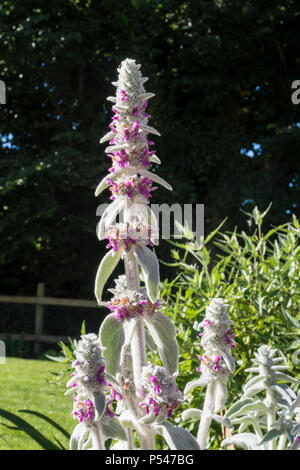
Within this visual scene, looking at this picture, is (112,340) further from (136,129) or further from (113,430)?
(136,129)

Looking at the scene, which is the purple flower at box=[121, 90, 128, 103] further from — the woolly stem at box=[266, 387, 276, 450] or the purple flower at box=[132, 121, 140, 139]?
the woolly stem at box=[266, 387, 276, 450]

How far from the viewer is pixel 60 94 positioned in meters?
11.2

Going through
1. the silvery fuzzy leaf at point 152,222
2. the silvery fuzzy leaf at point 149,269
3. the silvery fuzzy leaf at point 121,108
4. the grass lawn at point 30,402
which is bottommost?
the grass lawn at point 30,402

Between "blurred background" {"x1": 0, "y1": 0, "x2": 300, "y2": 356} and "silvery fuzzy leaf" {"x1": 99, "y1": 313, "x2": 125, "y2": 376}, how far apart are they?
330 inches

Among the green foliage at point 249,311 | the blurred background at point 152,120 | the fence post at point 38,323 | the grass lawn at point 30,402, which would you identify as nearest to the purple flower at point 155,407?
the green foliage at point 249,311

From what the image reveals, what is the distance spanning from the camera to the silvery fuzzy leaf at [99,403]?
683 mm

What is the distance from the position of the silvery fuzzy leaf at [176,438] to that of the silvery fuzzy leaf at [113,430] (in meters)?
→ 0.05

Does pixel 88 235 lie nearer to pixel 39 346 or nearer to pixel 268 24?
pixel 39 346

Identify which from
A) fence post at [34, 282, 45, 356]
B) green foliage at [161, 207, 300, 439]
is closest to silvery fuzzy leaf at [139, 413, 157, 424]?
green foliage at [161, 207, 300, 439]

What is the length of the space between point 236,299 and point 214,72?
886 cm

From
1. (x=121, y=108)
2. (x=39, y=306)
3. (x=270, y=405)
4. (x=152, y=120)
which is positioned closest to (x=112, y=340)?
(x=270, y=405)

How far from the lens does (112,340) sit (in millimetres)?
877

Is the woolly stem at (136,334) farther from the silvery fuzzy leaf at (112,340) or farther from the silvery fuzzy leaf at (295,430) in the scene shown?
the silvery fuzzy leaf at (295,430)
